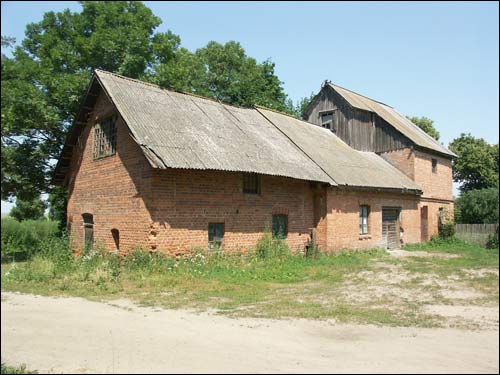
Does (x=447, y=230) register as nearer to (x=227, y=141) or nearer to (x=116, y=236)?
(x=227, y=141)

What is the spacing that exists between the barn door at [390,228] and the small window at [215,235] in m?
9.83

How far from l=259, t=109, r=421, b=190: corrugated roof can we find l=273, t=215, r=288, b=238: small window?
2.76 metres

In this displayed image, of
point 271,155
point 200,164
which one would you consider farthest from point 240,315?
point 271,155

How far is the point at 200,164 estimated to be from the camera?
13.7 m

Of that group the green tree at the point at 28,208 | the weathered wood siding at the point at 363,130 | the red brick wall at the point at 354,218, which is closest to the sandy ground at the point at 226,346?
the red brick wall at the point at 354,218

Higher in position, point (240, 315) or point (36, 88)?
point (36, 88)

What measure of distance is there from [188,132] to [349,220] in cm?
815

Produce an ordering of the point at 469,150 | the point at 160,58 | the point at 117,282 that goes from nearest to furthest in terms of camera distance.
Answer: the point at 117,282, the point at 160,58, the point at 469,150

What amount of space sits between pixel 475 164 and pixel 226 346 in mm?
35305

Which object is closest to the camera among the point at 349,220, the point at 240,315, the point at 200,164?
the point at 240,315

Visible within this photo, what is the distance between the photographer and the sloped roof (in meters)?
14.0

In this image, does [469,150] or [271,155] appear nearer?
[271,155]

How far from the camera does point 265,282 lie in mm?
12070

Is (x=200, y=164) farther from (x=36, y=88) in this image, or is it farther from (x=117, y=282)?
(x=36, y=88)
